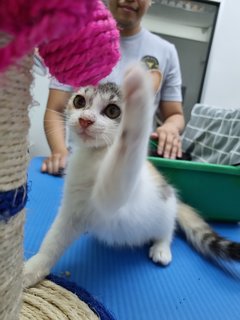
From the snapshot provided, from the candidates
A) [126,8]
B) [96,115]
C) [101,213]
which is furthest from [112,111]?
[126,8]

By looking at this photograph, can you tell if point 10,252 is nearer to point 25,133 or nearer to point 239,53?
point 25,133

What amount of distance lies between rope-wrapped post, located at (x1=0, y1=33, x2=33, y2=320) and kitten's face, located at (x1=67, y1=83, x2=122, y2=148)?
0.98 feet

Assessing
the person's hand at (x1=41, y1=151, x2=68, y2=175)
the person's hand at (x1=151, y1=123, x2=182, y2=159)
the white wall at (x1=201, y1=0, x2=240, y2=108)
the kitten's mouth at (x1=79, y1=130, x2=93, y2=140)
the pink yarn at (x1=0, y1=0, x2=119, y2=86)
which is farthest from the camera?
the white wall at (x1=201, y1=0, x2=240, y2=108)

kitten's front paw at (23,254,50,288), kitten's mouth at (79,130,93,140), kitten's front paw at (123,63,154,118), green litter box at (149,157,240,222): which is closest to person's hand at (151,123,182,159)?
green litter box at (149,157,240,222)

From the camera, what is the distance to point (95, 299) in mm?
675

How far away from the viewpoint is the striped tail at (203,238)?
2.93 feet

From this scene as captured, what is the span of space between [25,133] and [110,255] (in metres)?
0.59

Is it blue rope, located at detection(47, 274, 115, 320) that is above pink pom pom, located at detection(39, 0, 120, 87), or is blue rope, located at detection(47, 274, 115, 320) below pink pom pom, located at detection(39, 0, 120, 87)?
below

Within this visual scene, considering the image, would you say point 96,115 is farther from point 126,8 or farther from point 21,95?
point 126,8

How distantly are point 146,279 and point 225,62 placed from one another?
7.05ft

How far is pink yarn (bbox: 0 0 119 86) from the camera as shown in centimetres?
21

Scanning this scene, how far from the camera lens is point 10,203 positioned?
0.41 metres

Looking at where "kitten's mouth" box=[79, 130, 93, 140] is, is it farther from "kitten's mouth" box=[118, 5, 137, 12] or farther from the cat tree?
"kitten's mouth" box=[118, 5, 137, 12]

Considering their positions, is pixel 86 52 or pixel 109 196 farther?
pixel 109 196
